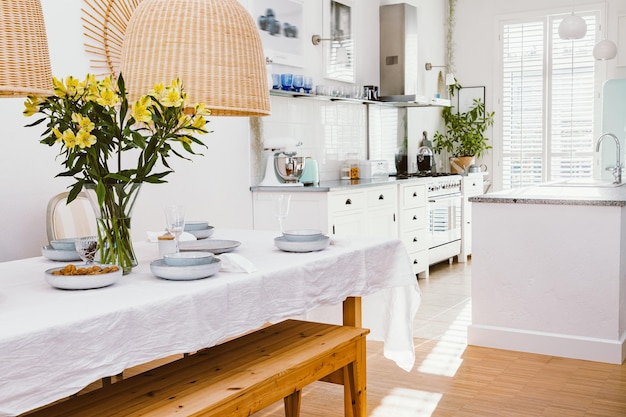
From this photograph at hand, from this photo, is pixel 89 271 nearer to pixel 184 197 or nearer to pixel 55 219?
pixel 55 219

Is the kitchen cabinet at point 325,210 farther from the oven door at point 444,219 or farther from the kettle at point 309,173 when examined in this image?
the oven door at point 444,219

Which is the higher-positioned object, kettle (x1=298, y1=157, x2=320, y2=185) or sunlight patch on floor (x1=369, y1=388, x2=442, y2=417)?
kettle (x1=298, y1=157, x2=320, y2=185)

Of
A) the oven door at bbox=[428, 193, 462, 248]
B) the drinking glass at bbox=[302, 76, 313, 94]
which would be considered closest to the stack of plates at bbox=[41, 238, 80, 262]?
the drinking glass at bbox=[302, 76, 313, 94]

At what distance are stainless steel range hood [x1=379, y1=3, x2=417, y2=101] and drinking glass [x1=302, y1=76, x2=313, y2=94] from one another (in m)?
1.45

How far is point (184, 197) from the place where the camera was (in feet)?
15.3

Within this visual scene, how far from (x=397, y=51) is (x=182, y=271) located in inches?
210

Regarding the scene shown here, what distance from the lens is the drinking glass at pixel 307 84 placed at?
563 centimetres

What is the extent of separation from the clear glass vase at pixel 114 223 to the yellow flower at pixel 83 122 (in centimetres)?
22

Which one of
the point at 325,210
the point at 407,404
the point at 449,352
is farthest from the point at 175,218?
the point at 325,210

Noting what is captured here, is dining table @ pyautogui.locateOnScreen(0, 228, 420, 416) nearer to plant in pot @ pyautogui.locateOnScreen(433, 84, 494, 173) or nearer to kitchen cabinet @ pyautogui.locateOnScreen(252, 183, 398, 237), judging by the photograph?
kitchen cabinet @ pyautogui.locateOnScreen(252, 183, 398, 237)

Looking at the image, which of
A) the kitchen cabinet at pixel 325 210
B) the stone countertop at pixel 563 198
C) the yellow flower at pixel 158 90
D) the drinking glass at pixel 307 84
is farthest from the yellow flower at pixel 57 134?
the drinking glass at pixel 307 84

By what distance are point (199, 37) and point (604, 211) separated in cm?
263

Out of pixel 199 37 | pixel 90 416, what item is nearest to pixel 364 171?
pixel 199 37

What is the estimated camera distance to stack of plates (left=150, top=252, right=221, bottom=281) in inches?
83.8
